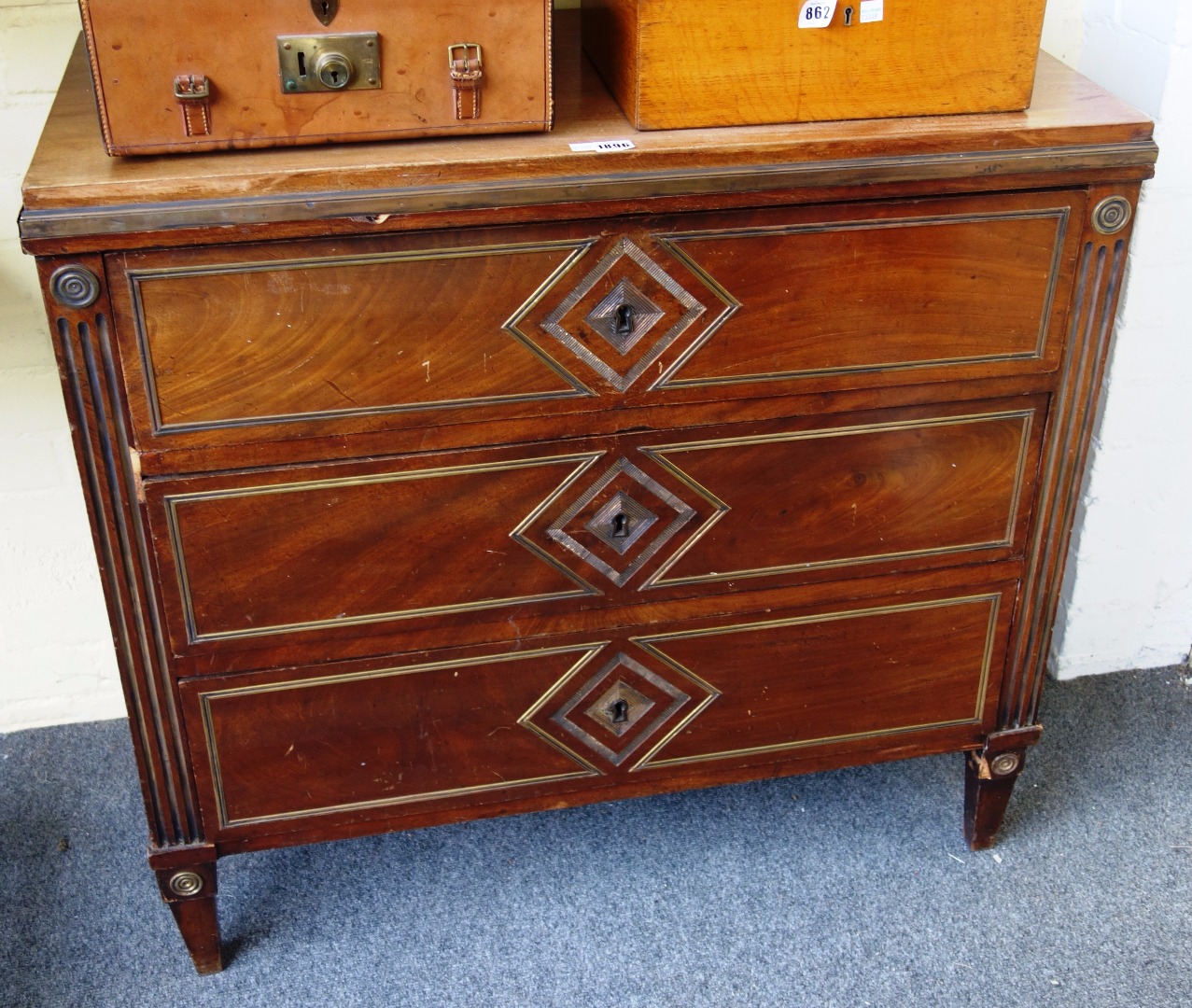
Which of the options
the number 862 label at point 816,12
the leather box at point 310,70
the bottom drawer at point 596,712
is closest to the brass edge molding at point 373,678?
the bottom drawer at point 596,712

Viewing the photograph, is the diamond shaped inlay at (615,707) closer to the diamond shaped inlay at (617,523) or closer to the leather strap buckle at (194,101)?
the diamond shaped inlay at (617,523)

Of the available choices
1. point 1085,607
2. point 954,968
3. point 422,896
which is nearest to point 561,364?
point 422,896

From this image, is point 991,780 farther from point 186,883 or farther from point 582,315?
point 186,883

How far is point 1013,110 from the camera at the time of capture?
1486mm

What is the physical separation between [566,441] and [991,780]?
0.85 meters

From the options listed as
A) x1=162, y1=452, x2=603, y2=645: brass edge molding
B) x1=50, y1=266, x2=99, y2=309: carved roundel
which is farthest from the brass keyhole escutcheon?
x1=162, y1=452, x2=603, y2=645: brass edge molding

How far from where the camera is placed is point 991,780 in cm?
188

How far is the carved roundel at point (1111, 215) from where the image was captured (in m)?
1.49

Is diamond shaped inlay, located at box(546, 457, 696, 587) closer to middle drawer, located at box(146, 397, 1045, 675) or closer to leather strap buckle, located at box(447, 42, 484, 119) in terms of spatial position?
middle drawer, located at box(146, 397, 1045, 675)

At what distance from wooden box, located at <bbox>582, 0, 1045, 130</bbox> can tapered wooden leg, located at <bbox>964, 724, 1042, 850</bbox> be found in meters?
0.85

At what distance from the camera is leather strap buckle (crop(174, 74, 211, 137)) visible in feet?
4.28

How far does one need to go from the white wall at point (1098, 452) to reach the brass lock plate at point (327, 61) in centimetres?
64

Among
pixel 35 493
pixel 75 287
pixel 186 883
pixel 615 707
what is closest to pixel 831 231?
pixel 615 707

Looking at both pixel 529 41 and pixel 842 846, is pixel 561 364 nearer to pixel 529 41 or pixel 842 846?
pixel 529 41
